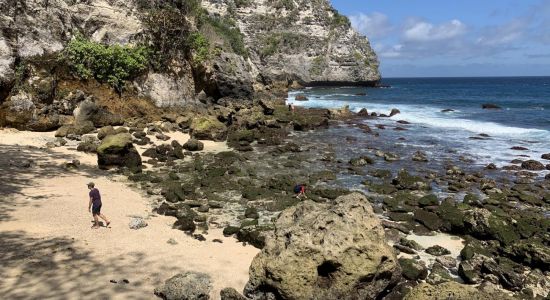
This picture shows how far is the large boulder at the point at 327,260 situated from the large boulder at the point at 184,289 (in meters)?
1.19

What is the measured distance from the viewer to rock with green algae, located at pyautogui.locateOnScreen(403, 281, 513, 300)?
20.7 ft

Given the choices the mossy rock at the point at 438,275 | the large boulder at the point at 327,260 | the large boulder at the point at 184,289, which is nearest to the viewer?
the large boulder at the point at 327,260

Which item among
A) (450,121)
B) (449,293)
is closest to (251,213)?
(449,293)

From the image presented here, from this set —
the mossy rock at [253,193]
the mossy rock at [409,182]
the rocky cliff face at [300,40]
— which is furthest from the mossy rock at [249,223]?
the rocky cliff face at [300,40]

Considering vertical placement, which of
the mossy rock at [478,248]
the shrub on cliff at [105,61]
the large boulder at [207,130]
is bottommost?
the mossy rock at [478,248]

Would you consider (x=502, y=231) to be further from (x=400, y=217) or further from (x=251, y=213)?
(x=251, y=213)

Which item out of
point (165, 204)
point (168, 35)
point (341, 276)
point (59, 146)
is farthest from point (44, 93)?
point (341, 276)

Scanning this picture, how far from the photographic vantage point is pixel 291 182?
20547 millimetres

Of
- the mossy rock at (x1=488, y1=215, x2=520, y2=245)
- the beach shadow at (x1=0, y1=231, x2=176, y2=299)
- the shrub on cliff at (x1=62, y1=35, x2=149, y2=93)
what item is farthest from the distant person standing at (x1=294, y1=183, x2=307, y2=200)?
the shrub on cliff at (x1=62, y1=35, x2=149, y2=93)

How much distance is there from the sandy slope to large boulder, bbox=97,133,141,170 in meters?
3.21

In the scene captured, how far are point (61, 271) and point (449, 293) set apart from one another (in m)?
8.37

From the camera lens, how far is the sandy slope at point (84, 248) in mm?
9422

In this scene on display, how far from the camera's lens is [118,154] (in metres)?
21.6

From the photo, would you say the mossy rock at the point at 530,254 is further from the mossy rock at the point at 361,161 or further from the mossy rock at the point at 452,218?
the mossy rock at the point at 361,161
